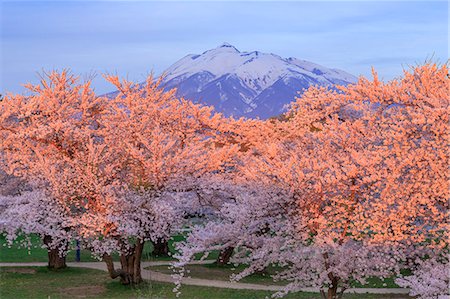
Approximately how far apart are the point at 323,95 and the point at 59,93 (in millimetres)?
14201

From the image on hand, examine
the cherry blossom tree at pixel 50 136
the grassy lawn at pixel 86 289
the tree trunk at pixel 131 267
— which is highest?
the cherry blossom tree at pixel 50 136

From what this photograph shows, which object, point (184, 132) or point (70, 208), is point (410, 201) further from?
point (184, 132)

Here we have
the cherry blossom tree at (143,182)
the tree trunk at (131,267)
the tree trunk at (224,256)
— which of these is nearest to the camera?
the cherry blossom tree at (143,182)

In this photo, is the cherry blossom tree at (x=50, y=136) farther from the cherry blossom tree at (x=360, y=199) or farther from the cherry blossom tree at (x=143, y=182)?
the cherry blossom tree at (x=360, y=199)

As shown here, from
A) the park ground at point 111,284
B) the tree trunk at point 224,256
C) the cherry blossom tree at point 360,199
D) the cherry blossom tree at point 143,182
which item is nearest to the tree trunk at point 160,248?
the park ground at point 111,284

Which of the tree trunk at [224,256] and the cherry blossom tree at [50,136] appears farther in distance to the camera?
the tree trunk at [224,256]

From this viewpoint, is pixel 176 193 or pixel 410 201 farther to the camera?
pixel 176 193

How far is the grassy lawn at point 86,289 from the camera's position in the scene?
2641 cm

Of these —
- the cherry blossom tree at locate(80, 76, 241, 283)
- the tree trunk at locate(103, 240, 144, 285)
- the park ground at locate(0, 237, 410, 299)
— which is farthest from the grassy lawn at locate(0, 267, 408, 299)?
the cherry blossom tree at locate(80, 76, 241, 283)

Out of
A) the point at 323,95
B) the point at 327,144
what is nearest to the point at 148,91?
the point at 323,95

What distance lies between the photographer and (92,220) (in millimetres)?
25906

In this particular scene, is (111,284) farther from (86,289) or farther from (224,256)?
(224,256)

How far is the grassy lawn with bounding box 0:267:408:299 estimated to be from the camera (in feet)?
A: 86.6

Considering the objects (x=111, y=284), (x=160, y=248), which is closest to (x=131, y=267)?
(x=111, y=284)
